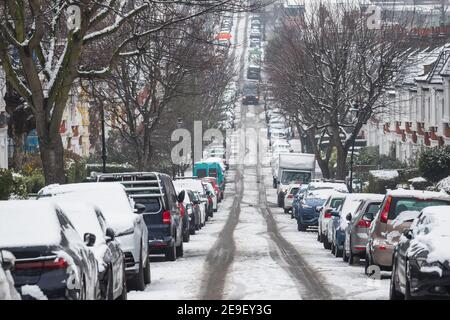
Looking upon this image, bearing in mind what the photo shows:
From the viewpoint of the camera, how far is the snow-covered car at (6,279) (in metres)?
10.9

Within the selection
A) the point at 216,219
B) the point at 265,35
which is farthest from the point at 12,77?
the point at 265,35

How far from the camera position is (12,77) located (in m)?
32.5

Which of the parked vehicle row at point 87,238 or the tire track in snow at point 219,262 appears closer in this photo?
the parked vehicle row at point 87,238

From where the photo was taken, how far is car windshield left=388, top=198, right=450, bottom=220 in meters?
22.7

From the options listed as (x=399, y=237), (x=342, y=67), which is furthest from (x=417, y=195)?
(x=342, y=67)

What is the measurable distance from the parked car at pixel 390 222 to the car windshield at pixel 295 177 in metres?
51.1

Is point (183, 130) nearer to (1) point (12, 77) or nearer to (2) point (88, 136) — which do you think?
(2) point (88, 136)

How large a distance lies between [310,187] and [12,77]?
17787 millimetres

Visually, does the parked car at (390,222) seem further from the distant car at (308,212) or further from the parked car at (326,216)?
the distant car at (308,212)

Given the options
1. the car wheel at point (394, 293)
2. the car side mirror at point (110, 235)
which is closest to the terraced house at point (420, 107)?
the car wheel at point (394, 293)

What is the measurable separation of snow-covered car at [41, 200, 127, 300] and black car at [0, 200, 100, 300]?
0.92 meters

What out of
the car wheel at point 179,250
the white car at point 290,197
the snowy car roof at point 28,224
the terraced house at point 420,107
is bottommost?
the white car at point 290,197

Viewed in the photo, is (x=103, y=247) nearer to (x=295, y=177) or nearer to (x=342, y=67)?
(x=342, y=67)

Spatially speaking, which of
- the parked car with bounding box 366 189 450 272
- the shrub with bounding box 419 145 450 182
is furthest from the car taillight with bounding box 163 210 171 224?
the shrub with bounding box 419 145 450 182
